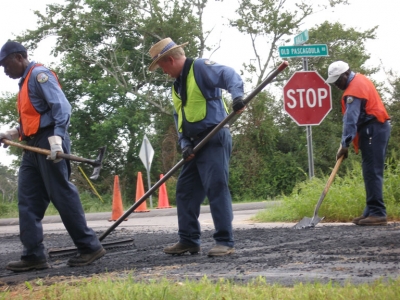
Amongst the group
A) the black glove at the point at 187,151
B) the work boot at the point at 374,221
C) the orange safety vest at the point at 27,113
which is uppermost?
the orange safety vest at the point at 27,113

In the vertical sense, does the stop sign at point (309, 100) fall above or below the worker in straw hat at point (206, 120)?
above

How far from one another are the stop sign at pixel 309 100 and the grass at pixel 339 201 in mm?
1177

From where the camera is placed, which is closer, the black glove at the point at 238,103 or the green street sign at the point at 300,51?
the black glove at the point at 238,103

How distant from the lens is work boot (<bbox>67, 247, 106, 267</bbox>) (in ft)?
21.9

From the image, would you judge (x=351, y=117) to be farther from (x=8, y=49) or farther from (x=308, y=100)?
(x=8, y=49)

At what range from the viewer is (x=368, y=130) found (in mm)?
9141

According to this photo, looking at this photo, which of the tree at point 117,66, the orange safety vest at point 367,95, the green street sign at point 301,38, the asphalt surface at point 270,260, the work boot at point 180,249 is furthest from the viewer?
the tree at point 117,66

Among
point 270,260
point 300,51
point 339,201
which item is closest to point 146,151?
point 300,51

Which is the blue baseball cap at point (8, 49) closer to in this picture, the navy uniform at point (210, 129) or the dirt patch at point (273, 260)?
the navy uniform at point (210, 129)

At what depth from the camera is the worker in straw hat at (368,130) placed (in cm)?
899

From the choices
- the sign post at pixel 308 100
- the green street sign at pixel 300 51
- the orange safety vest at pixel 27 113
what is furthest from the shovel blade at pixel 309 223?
the orange safety vest at pixel 27 113

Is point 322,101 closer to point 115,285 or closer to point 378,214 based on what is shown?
point 378,214

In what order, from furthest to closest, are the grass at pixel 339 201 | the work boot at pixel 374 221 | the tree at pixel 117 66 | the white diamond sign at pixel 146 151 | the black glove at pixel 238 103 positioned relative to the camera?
1. the tree at pixel 117 66
2. the white diamond sign at pixel 146 151
3. the grass at pixel 339 201
4. the work boot at pixel 374 221
5. the black glove at pixel 238 103

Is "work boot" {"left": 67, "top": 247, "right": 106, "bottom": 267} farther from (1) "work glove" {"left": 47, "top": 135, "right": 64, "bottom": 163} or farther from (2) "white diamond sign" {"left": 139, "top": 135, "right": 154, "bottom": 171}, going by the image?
(2) "white diamond sign" {"left": 139, "top": 135, "right": 154, "bottom": 171}
